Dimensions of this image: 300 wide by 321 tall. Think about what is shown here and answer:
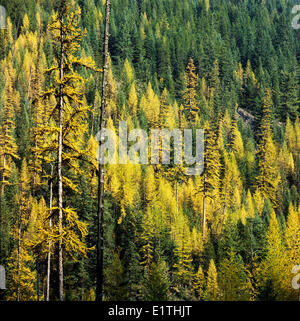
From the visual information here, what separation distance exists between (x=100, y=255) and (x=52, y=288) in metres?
34.3

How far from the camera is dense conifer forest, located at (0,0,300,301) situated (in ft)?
42.9

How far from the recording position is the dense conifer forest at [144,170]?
13086 mm

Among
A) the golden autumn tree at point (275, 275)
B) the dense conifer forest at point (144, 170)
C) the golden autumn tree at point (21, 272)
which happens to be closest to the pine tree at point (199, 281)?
the dense conifer forest at point (144, 170)

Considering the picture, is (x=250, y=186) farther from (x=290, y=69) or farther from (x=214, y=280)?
(x=290, y=69)

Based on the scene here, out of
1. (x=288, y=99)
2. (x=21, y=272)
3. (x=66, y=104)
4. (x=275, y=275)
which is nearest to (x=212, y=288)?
(x=275, y=275)

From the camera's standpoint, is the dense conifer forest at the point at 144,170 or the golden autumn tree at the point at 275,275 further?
the golden autumn tree at the point at 275,275

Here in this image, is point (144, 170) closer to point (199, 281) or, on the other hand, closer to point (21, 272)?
point (199, 281)

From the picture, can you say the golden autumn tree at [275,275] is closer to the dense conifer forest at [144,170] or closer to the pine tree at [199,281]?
the dense conifer forest at [144,170]

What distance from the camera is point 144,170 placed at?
63406mm

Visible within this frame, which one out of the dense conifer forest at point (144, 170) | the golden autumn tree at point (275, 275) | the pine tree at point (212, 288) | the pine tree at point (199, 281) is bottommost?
the pine tree at point (199, 281)

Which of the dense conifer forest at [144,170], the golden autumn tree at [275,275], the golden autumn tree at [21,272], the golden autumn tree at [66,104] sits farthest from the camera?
the golden autumn tree at [21,272]

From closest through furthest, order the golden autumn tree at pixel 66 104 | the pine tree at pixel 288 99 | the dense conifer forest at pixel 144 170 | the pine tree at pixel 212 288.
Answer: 1. the golden autumn tree at pixel 66 104
2. the dense conifer forest at pixel 144 170
3. the pine tree at pixel 212 288
4. the pine tree at pixel 288 99

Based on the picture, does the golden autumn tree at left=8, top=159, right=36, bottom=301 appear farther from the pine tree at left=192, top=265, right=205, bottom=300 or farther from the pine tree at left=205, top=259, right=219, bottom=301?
the pine tree at left=192, top=265, right=205, bottom=300

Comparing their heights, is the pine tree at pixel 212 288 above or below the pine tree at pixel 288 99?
below
